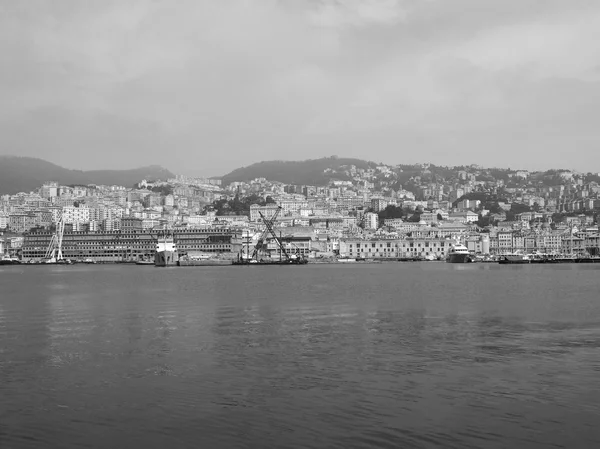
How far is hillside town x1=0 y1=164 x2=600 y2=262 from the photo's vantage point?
113500 mm

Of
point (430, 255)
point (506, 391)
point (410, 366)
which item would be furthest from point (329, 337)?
point (430, 255)

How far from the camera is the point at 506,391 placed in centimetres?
1032

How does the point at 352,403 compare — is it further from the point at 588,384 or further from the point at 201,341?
the point at 201,341

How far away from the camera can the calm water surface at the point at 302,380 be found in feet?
27.6

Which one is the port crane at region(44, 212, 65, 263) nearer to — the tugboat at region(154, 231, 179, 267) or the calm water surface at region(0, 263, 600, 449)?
the tugboat at region(154, 231, 179, 267)

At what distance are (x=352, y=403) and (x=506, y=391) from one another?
237cm

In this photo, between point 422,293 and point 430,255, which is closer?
point 422,293

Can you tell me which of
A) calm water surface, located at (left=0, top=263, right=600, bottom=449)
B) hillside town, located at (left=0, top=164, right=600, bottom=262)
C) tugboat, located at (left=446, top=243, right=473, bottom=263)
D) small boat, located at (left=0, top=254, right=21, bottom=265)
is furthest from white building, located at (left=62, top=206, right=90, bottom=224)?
calm water surface, located at (left=0, top=263, right=600, bottom=449)

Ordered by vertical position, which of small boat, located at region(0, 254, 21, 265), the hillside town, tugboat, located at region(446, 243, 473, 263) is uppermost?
the hillside town

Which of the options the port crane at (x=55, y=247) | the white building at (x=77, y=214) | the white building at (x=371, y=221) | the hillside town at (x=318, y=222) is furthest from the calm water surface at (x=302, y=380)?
the white building at (x=77, y=214)

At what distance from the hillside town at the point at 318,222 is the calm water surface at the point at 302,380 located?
8146 cm

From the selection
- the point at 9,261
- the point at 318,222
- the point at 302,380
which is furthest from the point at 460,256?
the point at 302,380

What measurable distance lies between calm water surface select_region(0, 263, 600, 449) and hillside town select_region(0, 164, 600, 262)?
81461mm

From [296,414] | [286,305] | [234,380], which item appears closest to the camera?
[296,414]
